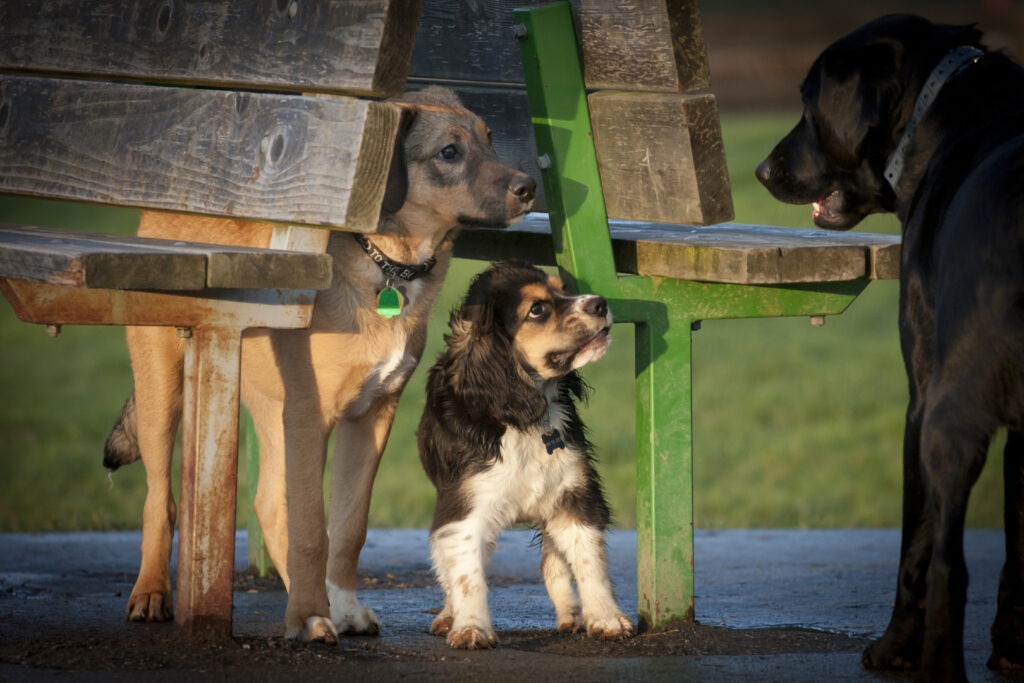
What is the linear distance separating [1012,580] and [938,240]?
1.06m

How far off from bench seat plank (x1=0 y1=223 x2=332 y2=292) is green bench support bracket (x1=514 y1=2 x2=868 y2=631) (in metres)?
1.06

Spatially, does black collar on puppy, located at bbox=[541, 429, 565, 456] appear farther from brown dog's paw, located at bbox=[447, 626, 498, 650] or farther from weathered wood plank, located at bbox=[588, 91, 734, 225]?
weathered wood plank, located at bbox=[588, 91, 734, 225]

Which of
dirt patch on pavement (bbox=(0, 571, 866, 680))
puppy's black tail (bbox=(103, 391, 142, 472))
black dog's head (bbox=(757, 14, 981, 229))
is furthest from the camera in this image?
puppy's black tail (bbox=(103, 391, 142, 472))

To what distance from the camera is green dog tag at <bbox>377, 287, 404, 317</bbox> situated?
16.1 feet

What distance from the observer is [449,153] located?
5254 millimetres

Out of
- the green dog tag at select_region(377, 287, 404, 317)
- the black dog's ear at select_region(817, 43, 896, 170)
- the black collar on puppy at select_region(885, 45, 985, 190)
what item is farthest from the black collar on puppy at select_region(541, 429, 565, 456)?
the black collar on puppy at select_region(885, 45, 985, 190)

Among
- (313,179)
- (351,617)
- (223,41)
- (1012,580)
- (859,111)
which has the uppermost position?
(223,41)

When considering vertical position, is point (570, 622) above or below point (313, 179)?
below

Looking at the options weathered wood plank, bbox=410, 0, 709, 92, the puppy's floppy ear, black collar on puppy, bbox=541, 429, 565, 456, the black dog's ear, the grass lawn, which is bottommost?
the grass lawn

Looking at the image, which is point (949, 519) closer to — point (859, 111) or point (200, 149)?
point (859, 111)

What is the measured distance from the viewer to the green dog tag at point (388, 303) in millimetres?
4918

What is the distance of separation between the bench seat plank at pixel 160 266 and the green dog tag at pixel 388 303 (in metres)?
0.75

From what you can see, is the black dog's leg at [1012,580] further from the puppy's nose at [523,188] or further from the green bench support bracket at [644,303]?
the puppy's nose at [523,188]

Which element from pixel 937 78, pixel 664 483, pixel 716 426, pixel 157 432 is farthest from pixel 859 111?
pixel 716 426
